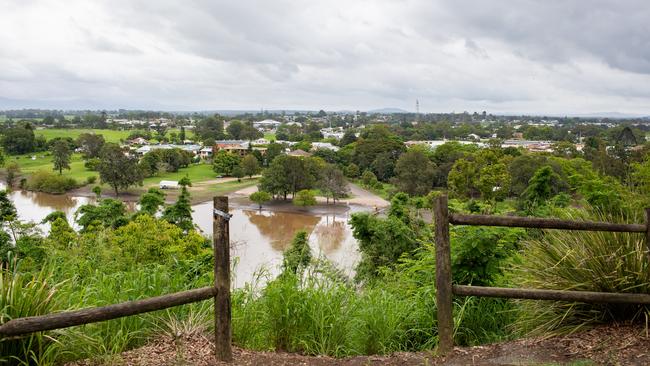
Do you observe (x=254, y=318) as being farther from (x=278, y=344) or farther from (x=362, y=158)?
(x=362, y=158)

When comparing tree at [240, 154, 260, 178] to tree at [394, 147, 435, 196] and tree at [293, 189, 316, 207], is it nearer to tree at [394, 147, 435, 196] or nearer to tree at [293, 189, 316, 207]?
tree at [293, 189, 316, 207]

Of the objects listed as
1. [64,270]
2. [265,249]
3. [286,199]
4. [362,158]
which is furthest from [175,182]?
[64,270]

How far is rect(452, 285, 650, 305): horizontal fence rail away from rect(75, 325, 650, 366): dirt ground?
281 millimetres

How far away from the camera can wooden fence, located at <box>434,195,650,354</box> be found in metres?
3.31

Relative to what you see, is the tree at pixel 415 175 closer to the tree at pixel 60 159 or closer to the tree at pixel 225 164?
the tree at pixel 225 164

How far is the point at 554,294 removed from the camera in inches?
132

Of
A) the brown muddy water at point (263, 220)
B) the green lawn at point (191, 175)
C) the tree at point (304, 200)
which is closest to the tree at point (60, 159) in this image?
the brown muddy water at point (263, 220)

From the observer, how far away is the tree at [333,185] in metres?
39.1

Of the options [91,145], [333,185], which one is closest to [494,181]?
[333,185]

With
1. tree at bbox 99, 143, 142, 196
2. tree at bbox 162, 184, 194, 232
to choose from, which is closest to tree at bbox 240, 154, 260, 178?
tree at bbox 99, 143, 142, 196

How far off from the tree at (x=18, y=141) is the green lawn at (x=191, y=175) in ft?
74.3

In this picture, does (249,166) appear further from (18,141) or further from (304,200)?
(18,141)

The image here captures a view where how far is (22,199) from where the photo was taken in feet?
131

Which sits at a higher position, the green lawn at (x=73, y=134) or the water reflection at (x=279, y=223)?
the green lawn at (x=73, y=134)
